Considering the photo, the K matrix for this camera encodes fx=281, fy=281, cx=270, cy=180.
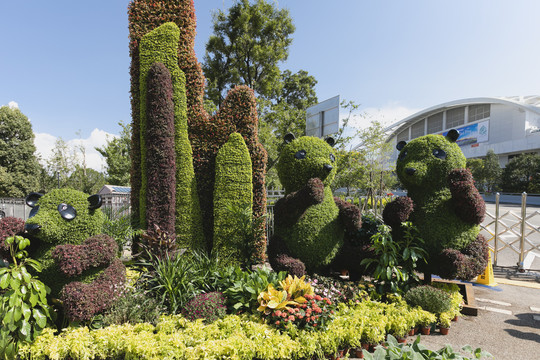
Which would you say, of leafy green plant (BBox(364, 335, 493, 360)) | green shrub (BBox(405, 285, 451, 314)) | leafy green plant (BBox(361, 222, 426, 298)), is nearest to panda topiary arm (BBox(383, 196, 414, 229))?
leafy green plant (BBox(361, 222, 426, 298))

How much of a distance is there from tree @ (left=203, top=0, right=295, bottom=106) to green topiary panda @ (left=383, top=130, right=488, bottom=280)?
39.5ft

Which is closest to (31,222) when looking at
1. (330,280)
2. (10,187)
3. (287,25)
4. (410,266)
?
(330,280)

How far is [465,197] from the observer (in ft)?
14.3

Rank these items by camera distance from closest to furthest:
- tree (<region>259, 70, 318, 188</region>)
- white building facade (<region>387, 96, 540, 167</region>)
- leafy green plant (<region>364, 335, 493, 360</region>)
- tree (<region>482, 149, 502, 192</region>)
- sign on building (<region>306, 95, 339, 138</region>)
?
leafy green plant (<region>364, 335, 493, 360</region>) → sign on building (<region>306, 95, 339, 138</region>) → tree (<region>259, 70, 318, 188</region>) → tree (<region>482, 149, 502, 192</region>) → white building facade (<region>387, 96, 540, 167</region>)

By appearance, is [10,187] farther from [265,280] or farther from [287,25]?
[265,280]

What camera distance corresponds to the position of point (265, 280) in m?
3.92

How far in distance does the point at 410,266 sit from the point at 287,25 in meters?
15.5

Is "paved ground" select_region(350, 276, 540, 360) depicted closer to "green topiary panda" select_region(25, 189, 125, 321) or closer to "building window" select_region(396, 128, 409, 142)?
"green topiary panda" select_region(25, 189, 125, 321)

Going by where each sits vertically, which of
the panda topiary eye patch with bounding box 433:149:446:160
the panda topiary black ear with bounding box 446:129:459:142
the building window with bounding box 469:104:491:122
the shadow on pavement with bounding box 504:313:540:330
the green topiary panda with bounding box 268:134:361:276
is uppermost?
the building window with bounding box 469:104:491:122

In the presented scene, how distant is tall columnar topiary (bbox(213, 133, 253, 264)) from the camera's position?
5523 mm

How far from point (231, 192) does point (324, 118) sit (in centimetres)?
638

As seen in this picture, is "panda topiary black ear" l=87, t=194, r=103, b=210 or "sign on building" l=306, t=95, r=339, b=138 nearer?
"panda topiary black ear" l=87, t=194, r=103, b=210

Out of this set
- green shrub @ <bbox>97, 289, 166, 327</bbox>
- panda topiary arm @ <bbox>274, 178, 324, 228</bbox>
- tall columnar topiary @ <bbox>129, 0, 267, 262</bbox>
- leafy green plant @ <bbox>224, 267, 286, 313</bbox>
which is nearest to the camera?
green shrub @ <bbox>97, 289, 166, 327</bbox>

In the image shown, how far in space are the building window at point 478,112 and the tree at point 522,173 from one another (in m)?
18.4
